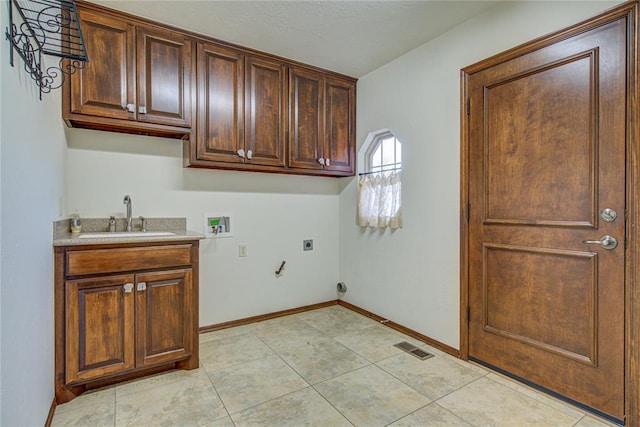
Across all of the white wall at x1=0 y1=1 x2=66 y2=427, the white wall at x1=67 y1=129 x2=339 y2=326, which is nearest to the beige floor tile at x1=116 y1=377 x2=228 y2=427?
the white wall at x1=0 y1=1 x2=66 y2=427

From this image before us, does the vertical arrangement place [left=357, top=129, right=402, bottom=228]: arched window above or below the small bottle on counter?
above

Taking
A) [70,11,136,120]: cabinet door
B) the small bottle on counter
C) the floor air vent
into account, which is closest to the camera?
[70,11,136,120]: cabinet door

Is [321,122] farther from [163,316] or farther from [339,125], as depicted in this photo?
[163,316]

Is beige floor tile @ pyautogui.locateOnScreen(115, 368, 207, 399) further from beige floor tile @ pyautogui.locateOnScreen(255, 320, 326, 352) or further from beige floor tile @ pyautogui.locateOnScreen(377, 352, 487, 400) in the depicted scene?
beige floor tile @ pyautogui.locateOnScreen(377, 352, 487, 400)

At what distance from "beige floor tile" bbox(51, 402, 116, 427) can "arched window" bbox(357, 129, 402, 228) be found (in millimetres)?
2324

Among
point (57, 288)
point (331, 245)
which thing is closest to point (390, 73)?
point (331, 245)

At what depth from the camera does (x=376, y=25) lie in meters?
2.36

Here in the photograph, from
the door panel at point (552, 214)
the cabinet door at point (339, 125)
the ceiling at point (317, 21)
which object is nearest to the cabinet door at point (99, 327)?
the ceiling at point (317, 21)

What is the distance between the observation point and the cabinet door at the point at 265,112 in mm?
2748

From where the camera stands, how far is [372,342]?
2619 millimetres

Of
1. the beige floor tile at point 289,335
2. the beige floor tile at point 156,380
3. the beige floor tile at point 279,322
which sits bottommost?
the beige floor tile at point 156,380

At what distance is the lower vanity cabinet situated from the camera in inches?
71.2

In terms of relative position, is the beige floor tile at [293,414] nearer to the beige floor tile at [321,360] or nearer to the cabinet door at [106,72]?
the beige floor tile at [321,360]

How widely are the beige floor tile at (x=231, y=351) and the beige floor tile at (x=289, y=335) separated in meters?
0.07
